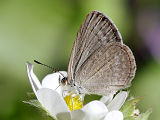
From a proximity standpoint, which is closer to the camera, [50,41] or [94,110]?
[94,110]

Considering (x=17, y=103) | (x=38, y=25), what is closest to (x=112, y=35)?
(x=17, y=103)

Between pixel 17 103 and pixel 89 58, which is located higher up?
pixel 89 58

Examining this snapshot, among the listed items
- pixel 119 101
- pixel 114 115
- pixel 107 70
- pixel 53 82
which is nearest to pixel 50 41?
pixel 53 82

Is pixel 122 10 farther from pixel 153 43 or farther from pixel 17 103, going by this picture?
pixel 17 103

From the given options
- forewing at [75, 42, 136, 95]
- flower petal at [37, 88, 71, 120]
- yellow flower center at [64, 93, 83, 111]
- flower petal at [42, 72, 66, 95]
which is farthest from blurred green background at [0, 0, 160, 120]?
flower petal at [37, 88, 71, 120]

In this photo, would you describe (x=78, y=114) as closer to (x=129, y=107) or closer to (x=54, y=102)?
(x=54, y=102)

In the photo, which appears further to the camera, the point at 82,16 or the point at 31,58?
the point at 82,16

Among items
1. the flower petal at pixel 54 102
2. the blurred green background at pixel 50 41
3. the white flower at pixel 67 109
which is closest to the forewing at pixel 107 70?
the white flower at pixel 67 109
